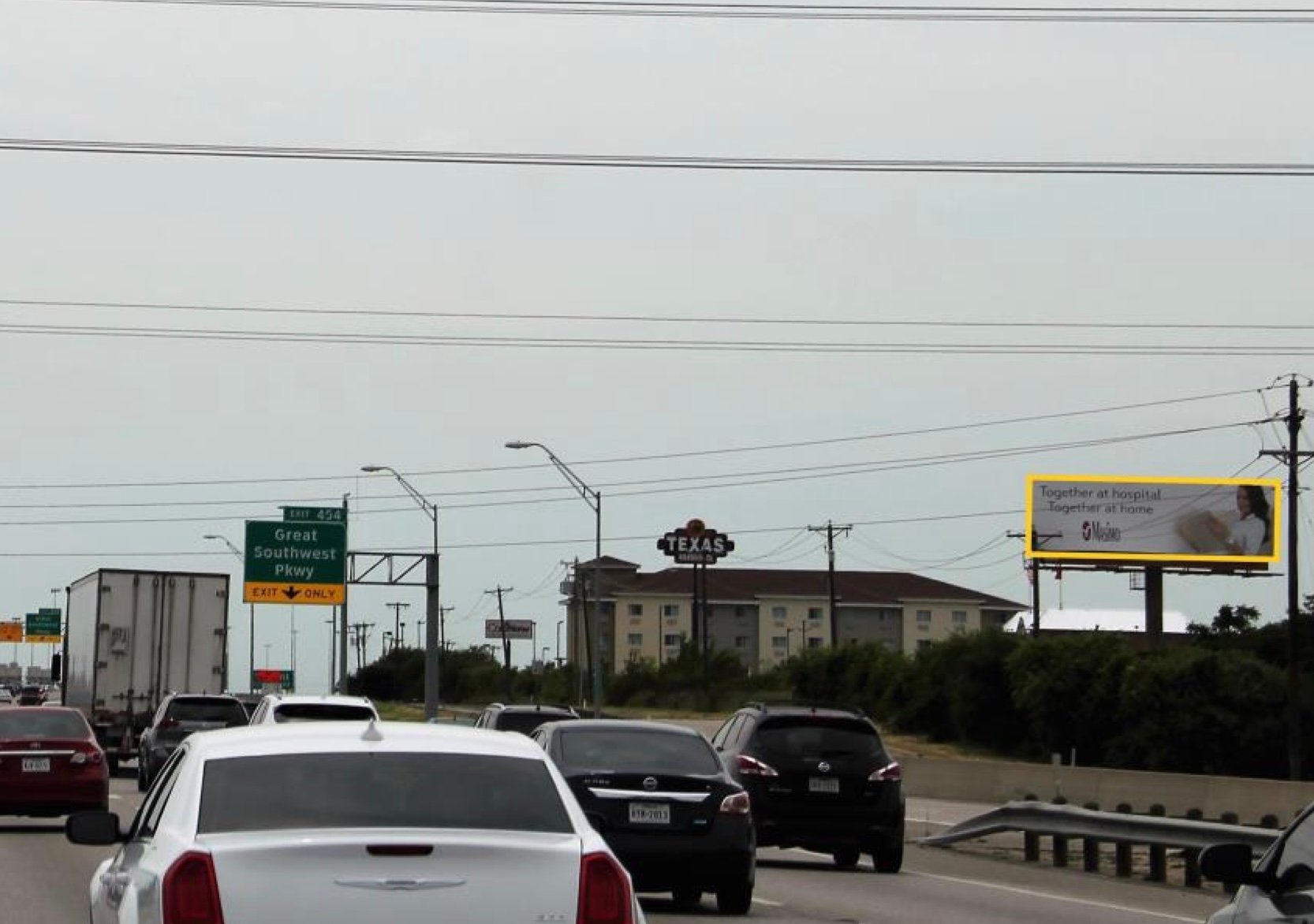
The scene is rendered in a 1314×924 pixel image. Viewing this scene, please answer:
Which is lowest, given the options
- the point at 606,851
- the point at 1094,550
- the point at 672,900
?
the point at 672,900

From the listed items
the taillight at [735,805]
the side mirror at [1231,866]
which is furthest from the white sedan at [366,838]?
the taillight at [735,805]

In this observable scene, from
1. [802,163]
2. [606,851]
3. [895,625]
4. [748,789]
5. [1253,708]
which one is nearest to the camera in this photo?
[606,851]

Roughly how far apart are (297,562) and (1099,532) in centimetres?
4049

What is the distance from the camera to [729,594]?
6452 inches

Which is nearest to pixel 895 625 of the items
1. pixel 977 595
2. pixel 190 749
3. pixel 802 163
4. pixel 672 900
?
pixel 977 595

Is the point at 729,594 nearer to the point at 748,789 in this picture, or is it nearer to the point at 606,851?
the point at 748,789

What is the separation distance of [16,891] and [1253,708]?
184 feet

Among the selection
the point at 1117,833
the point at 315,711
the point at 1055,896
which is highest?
the point at 315,711

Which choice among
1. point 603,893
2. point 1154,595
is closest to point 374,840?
point 603,893

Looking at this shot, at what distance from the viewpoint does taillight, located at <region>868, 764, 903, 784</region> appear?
79.9 feet

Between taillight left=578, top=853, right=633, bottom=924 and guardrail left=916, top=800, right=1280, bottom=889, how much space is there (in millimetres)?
13675

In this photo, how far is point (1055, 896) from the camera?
21875mm

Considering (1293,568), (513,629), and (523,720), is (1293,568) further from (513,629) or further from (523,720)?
(513,629)

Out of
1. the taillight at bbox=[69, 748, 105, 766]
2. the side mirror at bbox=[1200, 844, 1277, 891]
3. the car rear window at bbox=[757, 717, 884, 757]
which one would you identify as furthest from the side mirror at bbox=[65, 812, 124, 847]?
the taillight at bbox=[69, 748, 105, 766]
